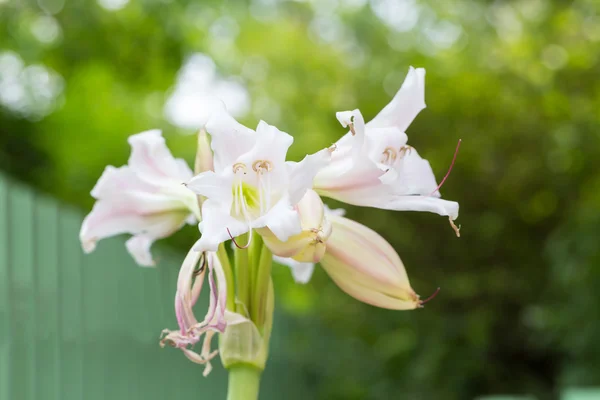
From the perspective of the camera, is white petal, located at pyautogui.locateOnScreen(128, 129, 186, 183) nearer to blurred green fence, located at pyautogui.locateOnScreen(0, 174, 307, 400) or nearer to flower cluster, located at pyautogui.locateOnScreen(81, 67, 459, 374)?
flower cluster, located at pyautogui.locateOnScreen(81, 67, 459, 374)

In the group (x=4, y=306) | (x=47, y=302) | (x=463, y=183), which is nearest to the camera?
(x=4, y=306)

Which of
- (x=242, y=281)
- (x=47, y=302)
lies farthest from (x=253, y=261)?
(x=47, y=302)

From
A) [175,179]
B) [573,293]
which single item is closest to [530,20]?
[573,293]

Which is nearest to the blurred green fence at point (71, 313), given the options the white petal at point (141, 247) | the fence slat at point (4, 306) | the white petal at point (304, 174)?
the fence slat at point (4, 306)

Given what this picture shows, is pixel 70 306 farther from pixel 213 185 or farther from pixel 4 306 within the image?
pixel 213 185

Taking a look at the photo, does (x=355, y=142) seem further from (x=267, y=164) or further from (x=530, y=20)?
(x=530, y=20)
